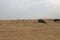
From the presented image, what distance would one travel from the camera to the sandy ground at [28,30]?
1.07 metres

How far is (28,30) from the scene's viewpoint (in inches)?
46.4

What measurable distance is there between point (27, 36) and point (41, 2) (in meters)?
0.44

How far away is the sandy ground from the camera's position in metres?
1.07

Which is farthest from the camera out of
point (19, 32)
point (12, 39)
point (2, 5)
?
point (2, 5)

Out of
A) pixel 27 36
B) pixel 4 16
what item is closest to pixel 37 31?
pixel 27 36

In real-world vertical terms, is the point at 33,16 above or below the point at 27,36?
above

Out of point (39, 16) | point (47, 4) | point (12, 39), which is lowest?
point (12, 39)

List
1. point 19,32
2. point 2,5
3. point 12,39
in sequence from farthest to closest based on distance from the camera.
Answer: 1. point 2,5
2. point 19,32
3. point 12,39

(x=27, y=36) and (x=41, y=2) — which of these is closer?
(x=27, y=36)

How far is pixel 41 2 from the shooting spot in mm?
1331

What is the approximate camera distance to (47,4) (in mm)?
1340

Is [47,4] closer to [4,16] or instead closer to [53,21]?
[53,21]

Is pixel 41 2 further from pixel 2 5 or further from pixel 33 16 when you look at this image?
pixel 2 5

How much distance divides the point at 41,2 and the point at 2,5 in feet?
1.40
